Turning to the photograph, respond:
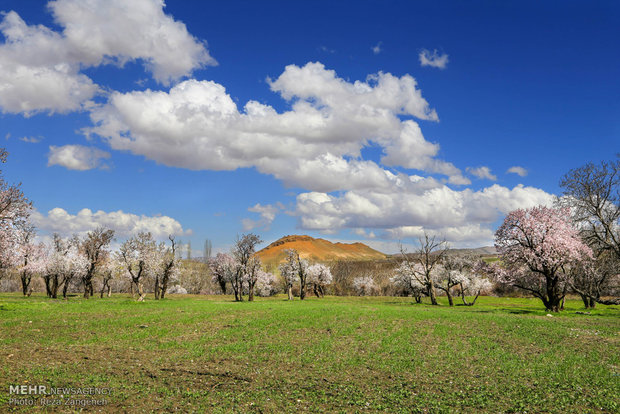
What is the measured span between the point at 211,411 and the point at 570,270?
201 ft

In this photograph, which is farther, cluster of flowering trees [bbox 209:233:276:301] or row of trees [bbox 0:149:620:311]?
cluster of flowering trees [bbox 209:233:276:301]

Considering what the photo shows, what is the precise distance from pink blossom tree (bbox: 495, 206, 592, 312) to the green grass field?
1462 centimetres

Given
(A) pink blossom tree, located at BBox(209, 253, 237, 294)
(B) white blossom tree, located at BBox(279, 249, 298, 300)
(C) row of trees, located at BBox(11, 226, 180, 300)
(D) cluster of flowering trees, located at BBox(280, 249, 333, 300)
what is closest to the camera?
(C) row of trees, located at BBox(11, 226, 180, 300)

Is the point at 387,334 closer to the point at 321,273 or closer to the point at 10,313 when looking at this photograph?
the point at 10,313

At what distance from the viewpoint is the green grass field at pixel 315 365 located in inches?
523

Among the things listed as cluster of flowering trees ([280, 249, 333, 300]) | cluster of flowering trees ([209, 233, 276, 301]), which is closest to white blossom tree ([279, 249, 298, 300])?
cluster of flowering trees ([280, 249, 333, 300])

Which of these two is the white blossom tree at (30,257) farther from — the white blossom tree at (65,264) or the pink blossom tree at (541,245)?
the pink blossom tree at (541,245)

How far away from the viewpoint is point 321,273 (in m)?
117

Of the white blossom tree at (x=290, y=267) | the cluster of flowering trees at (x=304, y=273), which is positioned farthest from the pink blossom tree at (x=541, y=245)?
the white blossom tree at (x=290, y=267)

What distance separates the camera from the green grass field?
13.3m

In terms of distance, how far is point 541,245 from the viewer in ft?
144

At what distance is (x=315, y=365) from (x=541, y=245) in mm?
37515

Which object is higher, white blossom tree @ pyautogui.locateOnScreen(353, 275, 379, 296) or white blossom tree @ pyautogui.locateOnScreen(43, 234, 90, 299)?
white blossom tree @ pyautogui.locateOnScreen(43, 234, 90, 299)

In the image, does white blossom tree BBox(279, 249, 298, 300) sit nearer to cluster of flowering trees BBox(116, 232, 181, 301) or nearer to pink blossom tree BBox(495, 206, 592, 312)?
cluster of flowering trees BBox(116, 232, 181, 301)
